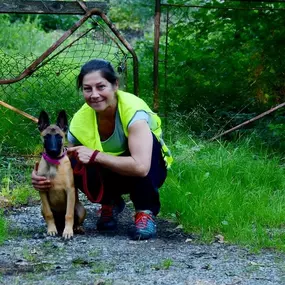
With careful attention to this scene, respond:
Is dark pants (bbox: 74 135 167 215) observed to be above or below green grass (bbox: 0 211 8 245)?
above

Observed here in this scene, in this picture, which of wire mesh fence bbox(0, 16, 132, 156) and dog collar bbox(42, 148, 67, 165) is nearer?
dog collar bbox(42, 148, 67, 165)

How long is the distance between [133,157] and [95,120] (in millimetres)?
414

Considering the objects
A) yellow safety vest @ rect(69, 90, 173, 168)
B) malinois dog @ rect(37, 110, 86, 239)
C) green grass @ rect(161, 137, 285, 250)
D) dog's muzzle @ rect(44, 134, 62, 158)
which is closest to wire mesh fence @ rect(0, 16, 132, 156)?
green grass @ rect(161, 137, 285, 250)

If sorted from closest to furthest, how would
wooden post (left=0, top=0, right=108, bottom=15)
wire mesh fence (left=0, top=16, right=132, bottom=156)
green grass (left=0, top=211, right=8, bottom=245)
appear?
1. green grass (left=0, top=211, right=8, bottom=245)
2. wooden post (left=0, top=0, right=108, bottom=15)
3. wire mesh fence (left=0, top=16, right=132, bottom=156)

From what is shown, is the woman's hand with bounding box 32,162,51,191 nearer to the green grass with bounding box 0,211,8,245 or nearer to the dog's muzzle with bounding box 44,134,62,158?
the dog's muzzle with bounding box 44,134,62,158

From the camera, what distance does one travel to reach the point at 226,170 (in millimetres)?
6133

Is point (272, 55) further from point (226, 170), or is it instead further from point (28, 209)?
point (28, 209)

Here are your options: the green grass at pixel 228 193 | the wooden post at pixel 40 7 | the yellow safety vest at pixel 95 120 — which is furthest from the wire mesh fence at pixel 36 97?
the yellow safety vest at pixel 95 120

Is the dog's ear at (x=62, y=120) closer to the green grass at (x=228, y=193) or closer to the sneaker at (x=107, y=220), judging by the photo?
the sneaker at (x=107, y=220)

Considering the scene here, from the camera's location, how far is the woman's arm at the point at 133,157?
466 cm

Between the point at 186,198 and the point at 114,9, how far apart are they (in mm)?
11078

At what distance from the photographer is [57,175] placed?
15.5ft

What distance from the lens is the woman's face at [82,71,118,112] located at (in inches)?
183

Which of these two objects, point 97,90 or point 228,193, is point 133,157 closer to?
point 97,90
